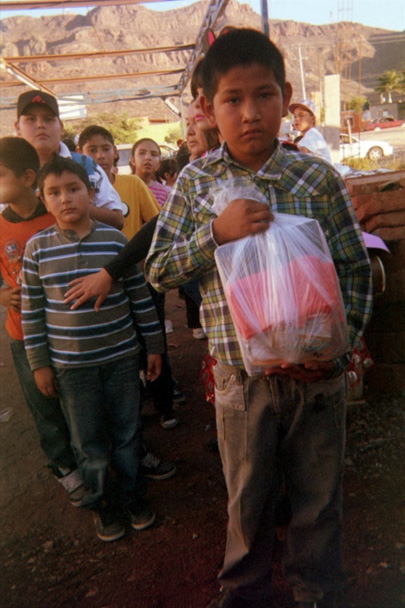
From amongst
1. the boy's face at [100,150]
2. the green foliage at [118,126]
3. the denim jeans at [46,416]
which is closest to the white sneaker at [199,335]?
the boy's face at [100,150]

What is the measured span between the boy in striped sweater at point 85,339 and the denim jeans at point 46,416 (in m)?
0.29

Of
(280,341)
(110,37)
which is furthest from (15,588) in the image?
(110,37)

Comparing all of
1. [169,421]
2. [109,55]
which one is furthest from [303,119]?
[169,421]

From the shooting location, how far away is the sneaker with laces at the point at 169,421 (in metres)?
3.28

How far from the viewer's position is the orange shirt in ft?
7.88

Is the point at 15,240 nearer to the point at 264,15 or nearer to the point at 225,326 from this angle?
the point at 225,326

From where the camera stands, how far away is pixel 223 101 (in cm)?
142

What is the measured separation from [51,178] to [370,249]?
1.79 meters

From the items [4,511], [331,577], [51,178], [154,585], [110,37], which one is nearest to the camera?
[331,577]

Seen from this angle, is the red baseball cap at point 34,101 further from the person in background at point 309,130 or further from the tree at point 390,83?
the tree at point 390,83

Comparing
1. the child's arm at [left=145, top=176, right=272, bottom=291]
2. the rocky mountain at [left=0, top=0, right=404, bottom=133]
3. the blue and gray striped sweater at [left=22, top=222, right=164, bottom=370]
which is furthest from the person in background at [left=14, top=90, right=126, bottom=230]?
the rocky mountain at [left=0, top=0, right=404, bottom=133]

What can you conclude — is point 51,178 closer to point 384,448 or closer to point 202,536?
point 202,536

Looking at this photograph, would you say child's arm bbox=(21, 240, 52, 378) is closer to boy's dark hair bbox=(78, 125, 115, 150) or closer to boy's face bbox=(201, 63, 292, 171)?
boy's face bbox=(201, 63, 292, 171)

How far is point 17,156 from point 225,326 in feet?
5.37
